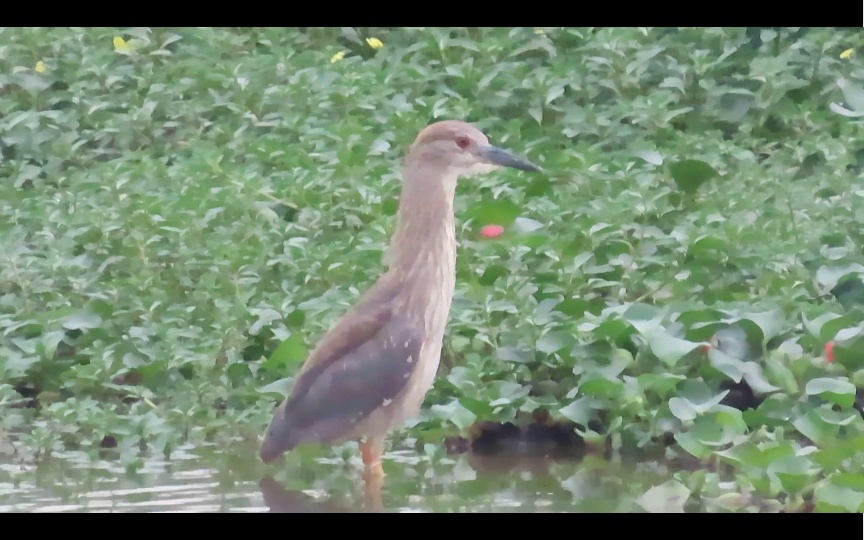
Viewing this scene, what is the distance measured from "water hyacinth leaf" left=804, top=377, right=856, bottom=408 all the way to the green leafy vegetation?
0.02 meters

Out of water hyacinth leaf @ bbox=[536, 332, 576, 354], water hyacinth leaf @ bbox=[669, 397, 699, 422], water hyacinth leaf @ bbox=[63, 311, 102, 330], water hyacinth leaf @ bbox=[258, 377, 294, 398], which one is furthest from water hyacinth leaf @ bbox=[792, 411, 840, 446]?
water hyacinth leaf @ bbox=[63, 311, 102, 330]

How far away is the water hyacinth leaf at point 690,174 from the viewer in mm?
8562

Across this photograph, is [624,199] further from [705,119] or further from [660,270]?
[705,119]

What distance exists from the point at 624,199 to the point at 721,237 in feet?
2.78

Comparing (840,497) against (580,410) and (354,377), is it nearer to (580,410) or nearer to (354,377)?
(580,410)

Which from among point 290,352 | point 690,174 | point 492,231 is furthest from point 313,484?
point 690,174

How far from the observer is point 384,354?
5840mm

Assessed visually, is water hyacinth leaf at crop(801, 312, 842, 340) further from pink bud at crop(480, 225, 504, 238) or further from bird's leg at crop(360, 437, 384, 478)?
pink bud at crop(480, 225, 504, 238)

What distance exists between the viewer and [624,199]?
833cm

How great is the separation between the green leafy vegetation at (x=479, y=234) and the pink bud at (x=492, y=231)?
1.5 inches

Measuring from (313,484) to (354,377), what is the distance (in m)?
0.46

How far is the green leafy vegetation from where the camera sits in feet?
19.9

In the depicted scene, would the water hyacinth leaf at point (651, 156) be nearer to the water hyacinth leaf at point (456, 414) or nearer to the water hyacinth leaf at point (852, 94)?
the water hyacinth leaf at point (852, 94)

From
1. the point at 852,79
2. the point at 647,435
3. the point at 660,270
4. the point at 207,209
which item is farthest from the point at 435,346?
the point at 852,79
